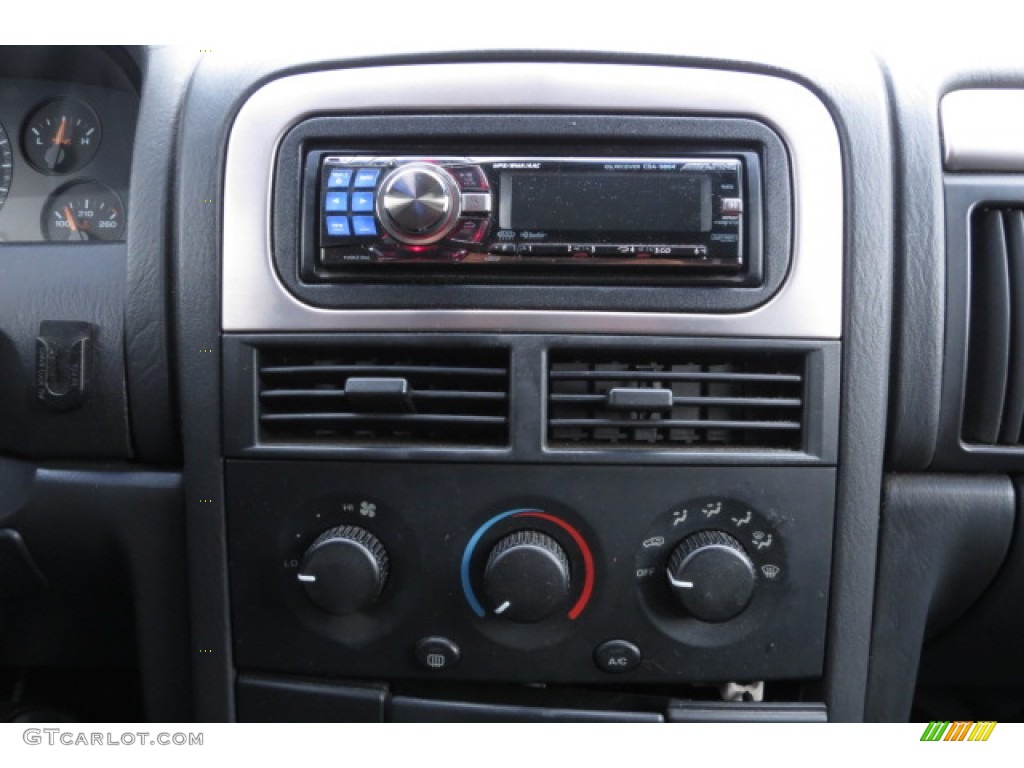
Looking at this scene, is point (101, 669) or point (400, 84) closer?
point (400, 84)

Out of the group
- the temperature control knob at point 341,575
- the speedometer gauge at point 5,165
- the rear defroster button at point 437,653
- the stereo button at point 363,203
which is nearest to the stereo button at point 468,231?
the stereo button at point 363,203

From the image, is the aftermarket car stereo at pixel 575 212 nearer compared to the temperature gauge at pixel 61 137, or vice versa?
the aftermarket car stereo at pixel 575 212

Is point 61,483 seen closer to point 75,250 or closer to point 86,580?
point 86,580

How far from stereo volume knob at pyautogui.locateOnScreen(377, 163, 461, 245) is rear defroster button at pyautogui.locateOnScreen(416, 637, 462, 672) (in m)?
0.52

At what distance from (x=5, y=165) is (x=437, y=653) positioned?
1083 mm

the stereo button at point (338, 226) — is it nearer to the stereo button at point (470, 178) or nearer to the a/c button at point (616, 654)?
the stereo button at point (470, 178)

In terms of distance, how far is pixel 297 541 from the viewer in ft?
3.55

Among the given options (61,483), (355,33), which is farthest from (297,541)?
(355,33)

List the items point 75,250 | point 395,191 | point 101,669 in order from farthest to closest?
→ point 101,669
point 75,250
point 395,191

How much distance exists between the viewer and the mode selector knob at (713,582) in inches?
39.5

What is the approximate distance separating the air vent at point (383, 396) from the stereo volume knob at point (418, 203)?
146 millimetres

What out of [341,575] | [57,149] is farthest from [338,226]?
[57,149]

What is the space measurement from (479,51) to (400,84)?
108 millimetres

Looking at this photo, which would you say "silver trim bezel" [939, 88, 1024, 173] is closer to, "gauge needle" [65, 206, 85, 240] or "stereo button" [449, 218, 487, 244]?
"stereo button" [449, 218, 487, 244]
